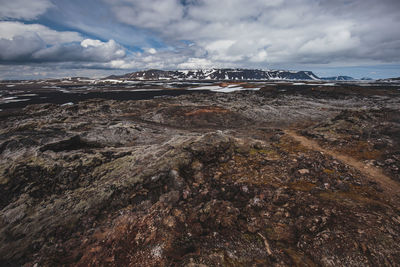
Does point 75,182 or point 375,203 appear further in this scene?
point 75,182

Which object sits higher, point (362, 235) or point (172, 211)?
point (362, 235)

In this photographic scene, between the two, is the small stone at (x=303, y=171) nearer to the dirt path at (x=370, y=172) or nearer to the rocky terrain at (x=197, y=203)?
the rocky terrain at (x=197, y=203)

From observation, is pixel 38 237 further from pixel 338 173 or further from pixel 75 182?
pixel 338 173

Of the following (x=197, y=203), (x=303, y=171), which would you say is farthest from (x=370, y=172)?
(x=197, y=203)

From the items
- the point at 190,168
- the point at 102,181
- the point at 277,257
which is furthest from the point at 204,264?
the point at 102,181

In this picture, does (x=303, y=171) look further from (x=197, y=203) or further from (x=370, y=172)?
(x=197, y=203)

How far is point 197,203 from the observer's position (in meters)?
8.44

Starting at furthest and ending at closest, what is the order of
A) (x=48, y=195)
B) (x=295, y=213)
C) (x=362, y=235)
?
(x=48, y=195) < (x=295, y=213) < (x=362, y=235)

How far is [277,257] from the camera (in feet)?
18.6

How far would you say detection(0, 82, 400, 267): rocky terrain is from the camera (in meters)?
5.94

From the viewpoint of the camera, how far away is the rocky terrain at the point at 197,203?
5.94 m

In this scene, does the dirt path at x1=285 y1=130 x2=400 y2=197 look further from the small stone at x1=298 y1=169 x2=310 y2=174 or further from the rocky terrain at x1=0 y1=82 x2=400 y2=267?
the small stone at x1=298 y1=169 x2=310 y2=174

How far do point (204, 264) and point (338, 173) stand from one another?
31.7 ft

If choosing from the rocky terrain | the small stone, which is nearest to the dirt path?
the rocky terrain
